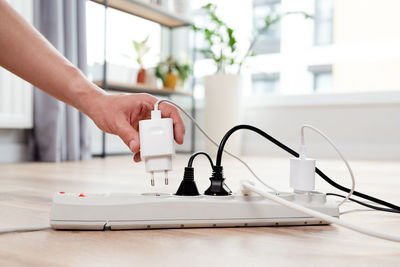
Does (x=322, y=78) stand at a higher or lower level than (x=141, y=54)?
lower

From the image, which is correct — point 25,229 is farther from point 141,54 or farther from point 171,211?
point 141,54

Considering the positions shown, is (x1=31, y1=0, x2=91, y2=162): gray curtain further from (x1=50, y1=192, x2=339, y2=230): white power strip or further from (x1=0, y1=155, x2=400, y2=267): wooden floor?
(x1=50, y1=192, x2=339, y2=230): white power strip

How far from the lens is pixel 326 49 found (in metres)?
3.25

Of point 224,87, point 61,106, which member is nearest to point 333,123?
point 224,87

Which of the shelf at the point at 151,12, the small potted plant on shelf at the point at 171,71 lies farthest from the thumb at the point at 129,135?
the small potted plant on shelf at the point at 171,71

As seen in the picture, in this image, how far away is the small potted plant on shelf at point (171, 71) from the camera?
3.15m

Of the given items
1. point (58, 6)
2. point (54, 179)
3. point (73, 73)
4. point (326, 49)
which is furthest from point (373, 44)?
point (73, 73)

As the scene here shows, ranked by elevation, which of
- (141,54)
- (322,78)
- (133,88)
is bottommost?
(133,88)

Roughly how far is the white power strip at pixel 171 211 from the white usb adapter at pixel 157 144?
→ 0.16 feet

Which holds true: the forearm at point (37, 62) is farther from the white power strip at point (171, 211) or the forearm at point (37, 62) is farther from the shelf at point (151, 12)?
the shelf at point (151, 12)

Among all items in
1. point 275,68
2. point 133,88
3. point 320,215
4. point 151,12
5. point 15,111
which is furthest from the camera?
point 275,68

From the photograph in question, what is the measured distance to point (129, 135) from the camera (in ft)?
2.24

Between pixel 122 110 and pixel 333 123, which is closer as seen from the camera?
pixel 122 110

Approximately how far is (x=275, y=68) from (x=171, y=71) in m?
0.89
